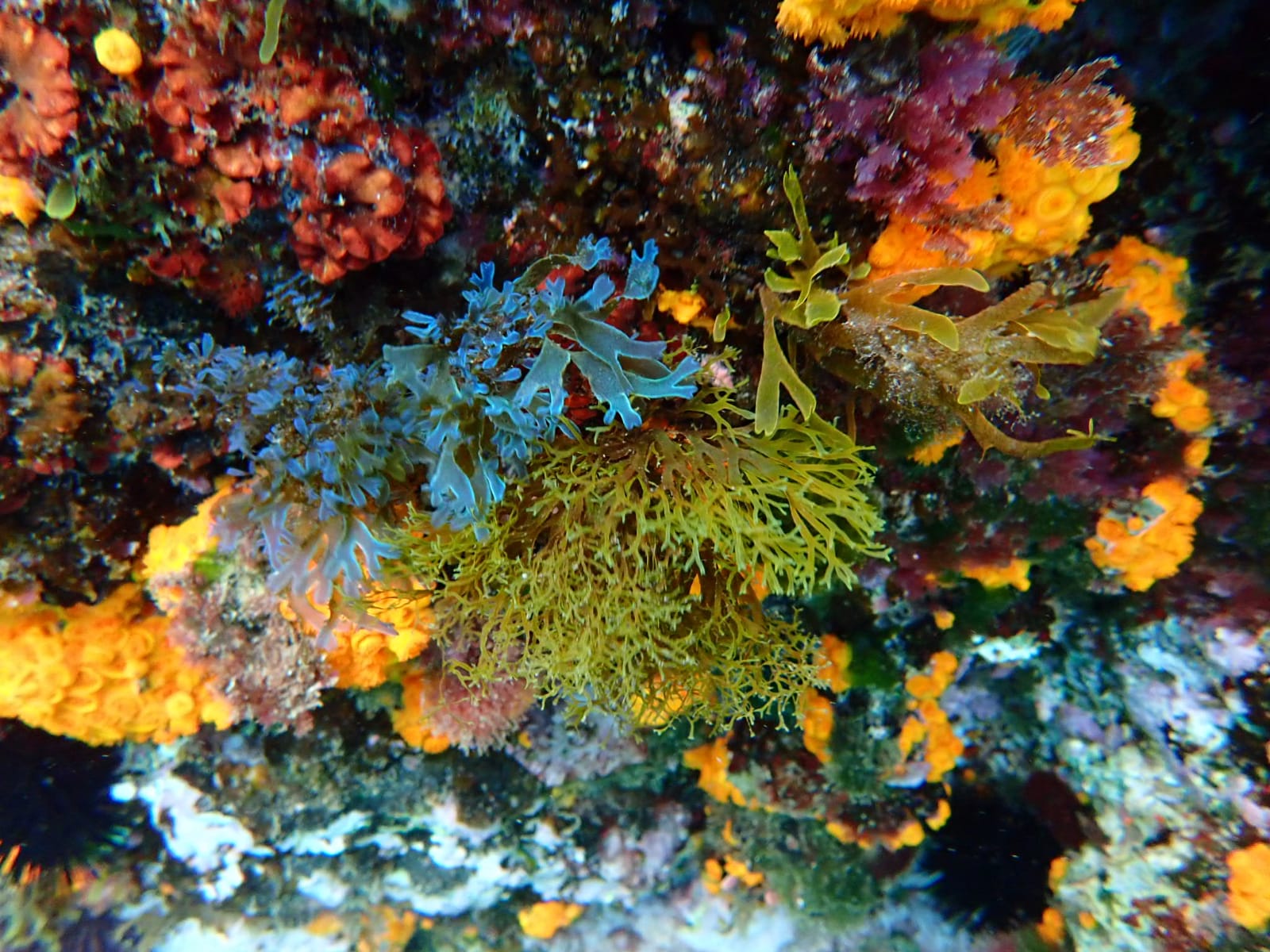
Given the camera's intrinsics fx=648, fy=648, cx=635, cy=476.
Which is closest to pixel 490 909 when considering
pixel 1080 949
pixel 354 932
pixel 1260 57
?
pixel 354 932

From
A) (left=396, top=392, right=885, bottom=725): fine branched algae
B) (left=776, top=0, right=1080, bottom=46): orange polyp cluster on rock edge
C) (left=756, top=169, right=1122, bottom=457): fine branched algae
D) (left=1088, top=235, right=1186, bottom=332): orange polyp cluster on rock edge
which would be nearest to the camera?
(left=776, top=0, right=1080, bottom=46): orange polyp cluster on rock edge

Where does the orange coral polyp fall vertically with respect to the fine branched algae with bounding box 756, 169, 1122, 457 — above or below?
below

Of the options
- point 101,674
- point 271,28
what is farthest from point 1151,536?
point 101,674

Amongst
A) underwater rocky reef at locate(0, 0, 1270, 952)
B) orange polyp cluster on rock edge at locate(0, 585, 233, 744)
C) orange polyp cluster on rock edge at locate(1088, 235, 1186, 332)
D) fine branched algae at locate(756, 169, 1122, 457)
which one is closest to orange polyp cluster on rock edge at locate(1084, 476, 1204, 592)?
underwater rocky reef at locate(0, 0, 1270, 952)

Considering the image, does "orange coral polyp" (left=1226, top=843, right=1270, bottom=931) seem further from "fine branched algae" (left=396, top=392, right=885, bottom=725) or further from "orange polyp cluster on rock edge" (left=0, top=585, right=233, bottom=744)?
"orange polyp cluster on rock edge" (left=0, top=585, right=233, bottom=744)

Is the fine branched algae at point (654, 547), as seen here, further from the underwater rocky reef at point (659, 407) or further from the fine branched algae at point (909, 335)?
the fine branched algae at point (909, 335)

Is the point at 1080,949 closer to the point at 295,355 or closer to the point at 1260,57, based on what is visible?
the point at 1260,57
